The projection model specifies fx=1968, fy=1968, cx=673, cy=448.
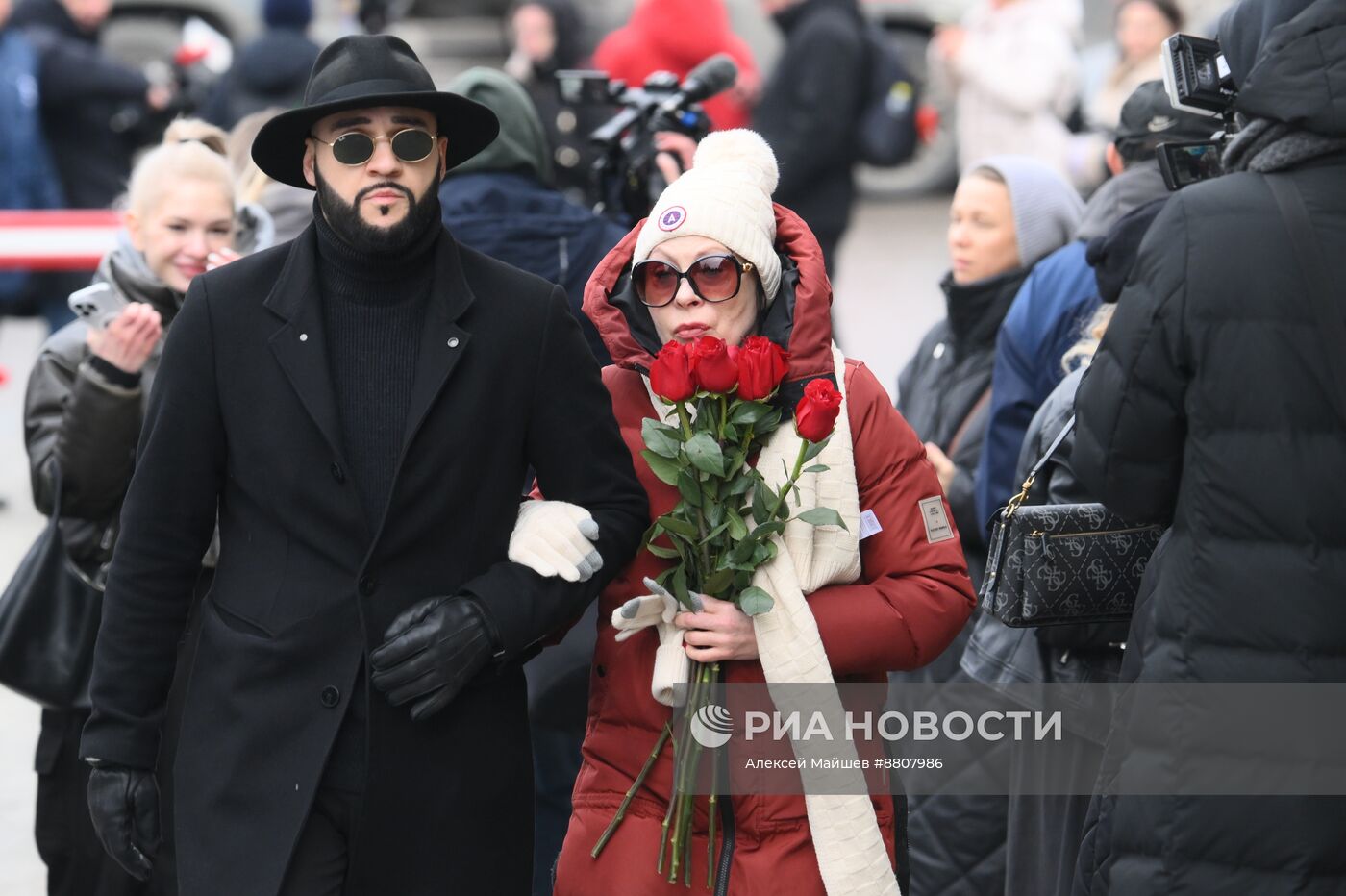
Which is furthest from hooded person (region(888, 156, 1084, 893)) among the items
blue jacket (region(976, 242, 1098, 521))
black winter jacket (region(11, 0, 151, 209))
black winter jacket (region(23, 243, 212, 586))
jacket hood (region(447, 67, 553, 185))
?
black winter jacket (region(11, 0, 151, 209))

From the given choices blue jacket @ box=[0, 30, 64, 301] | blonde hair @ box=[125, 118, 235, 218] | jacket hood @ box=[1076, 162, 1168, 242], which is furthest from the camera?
blue jacket @ box=[0, 30, 64, 301]

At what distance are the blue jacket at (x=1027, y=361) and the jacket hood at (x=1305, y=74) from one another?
1710 mm

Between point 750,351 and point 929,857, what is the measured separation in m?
2.07

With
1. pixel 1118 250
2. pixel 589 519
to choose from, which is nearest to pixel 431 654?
pixel 589 519

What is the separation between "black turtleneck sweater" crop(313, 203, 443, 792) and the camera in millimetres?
3357

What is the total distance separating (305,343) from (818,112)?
Result: 21.7ft

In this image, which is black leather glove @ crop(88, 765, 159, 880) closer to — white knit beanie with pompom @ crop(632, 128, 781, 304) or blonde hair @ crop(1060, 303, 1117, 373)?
white knit beanie with pompom @ crop(632, 128, 781, 304)

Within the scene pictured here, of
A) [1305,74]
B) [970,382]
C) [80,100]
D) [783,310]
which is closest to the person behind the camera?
[1305,74]

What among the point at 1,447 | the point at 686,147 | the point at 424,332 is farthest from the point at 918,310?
the point at 424,332

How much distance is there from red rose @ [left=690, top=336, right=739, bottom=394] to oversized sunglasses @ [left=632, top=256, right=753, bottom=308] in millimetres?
267

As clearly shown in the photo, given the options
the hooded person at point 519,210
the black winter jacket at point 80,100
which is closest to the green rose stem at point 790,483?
the hooded person at point 519,210

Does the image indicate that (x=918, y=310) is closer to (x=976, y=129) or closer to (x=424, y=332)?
(x=976, y=129)

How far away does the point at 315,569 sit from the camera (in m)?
3.36

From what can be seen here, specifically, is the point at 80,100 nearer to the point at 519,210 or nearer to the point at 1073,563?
the point at 519,210
